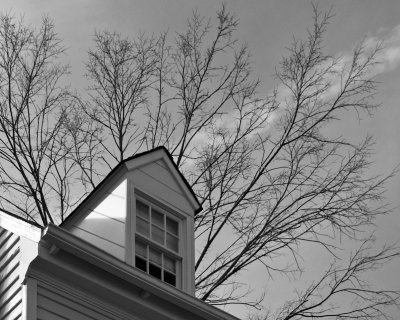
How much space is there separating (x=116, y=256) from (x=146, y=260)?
598 millimetres

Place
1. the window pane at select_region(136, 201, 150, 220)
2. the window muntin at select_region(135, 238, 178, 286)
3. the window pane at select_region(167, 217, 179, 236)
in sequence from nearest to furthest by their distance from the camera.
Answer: the window muntin at select_region(135, 238, 178, 286)
the window pane at select_region(136, 201, 150, 220)
the window pane at select_region(167, 217, 179, 236)

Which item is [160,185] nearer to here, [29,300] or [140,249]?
[140,249]

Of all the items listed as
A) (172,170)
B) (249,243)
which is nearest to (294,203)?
(249,243)

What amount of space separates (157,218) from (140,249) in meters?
0.70

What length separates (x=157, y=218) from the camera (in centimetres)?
1214

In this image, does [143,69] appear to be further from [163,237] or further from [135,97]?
[163,237]

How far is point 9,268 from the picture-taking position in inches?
398

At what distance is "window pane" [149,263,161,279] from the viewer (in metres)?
11.6

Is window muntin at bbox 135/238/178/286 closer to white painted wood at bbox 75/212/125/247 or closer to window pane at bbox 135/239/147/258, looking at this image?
window pane at bbox 135/239/147/258

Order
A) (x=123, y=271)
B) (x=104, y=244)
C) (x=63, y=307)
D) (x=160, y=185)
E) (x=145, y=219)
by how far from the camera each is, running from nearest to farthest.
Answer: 1. (x=63, y=307)
2. (x=123, y=271)
3. (x=104, y=244)
4. (x=145, y=219)
5. (x=160, y=185)

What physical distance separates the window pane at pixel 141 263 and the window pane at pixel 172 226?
0.84m

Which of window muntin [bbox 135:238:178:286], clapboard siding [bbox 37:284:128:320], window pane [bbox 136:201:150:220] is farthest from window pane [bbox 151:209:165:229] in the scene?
clapboard siding [bbox 37:284:128:320]

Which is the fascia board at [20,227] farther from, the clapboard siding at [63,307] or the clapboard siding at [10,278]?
the clapboard siding at [63,307]

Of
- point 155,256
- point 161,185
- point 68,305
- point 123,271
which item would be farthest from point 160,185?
A: point 68,305
